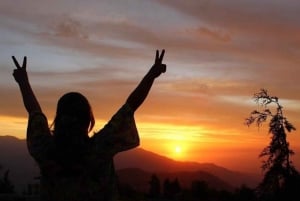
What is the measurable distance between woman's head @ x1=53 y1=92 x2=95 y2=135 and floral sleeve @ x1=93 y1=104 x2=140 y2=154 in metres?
0.10

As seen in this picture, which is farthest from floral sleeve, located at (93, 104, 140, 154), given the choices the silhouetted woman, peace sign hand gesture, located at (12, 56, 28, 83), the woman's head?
peace sign hand gesture, located at (12, 56, 28, 83)

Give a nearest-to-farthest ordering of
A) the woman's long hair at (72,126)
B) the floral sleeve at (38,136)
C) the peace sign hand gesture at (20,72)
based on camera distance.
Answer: the woman's long hair at (72,126)
the floral sleeve at (38,136)
the peace sign hand gesture at (20,72)

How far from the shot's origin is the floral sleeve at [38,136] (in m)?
3.70

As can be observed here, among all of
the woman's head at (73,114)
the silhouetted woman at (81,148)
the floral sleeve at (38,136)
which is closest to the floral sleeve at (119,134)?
the silhouetted woman at (81,148)

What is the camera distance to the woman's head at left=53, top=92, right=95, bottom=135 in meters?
3.63

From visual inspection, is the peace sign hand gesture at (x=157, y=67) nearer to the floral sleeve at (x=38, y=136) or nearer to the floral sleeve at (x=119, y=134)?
the floral sleeve at (x=119, y=134)

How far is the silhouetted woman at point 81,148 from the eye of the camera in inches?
142

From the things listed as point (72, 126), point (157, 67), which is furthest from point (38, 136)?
point (157, 67)

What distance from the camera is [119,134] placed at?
371 cm

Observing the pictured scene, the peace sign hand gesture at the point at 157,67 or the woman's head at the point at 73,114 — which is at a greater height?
the peace sign hand gesture at the point at 157,67

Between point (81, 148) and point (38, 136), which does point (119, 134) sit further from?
point (38, 136)

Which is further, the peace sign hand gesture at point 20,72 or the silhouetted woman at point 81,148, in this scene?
the peace sign hand gesture at point 20,72

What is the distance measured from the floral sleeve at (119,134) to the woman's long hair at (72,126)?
0.30ft

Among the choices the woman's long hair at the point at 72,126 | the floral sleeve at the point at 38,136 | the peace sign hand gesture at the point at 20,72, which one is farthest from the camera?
the peace sign hand gesture at the point at 20,72
